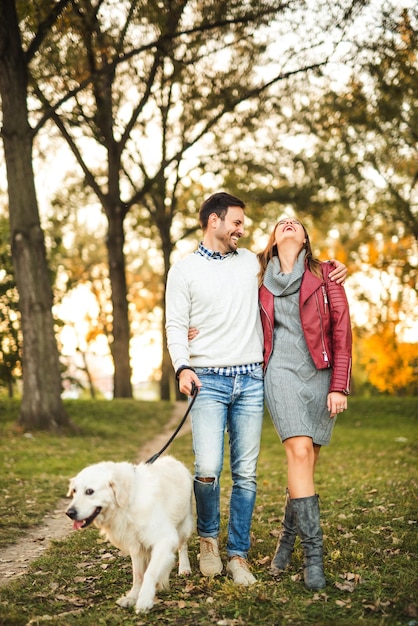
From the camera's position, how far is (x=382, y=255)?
3041 centimetres

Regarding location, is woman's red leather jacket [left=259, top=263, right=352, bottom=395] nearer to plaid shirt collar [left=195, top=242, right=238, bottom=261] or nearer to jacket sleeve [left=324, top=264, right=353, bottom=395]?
jacket sleeve [left=324, top=264, right=353, bottom=395]

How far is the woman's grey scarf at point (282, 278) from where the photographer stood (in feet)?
15.9

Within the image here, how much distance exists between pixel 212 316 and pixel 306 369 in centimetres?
78

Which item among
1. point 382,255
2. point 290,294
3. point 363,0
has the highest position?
point 363,0

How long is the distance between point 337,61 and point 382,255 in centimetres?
1698

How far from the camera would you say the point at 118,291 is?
21.2 m

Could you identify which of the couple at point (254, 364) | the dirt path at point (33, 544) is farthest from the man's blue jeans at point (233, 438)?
the dirt path at point (33, 544)

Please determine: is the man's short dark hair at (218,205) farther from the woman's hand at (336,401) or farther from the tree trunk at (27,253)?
the tree trunk at (27,253)

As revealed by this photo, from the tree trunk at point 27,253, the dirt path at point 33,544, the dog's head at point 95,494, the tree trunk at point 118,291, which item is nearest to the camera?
the dog's head at point 95,494

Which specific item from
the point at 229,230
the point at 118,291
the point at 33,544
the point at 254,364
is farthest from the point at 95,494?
the point at 118,291

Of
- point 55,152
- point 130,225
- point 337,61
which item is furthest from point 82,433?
point 130,225

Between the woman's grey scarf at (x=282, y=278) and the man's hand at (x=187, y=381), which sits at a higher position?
the woman's grey scarf at (x=282, y=278)

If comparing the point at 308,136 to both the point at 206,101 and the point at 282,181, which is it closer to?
the point at 282,181

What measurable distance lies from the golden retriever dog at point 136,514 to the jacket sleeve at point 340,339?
1402 mm
